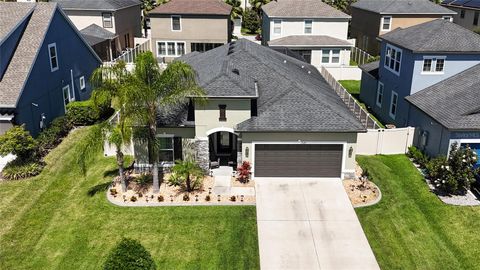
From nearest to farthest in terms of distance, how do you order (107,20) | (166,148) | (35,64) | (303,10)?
1. (166,148)
2. (35,64)
3. (303,10)
4. (107,20)

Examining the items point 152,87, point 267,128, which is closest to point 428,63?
point 267,128

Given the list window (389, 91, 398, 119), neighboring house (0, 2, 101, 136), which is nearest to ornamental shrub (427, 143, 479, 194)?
window (389, 91, 398, 119)

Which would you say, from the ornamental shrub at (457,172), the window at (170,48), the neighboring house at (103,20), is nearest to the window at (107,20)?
the neighboring house at (103,20)

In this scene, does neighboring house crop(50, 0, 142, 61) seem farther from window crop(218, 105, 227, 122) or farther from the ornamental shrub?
the ornamental shrub

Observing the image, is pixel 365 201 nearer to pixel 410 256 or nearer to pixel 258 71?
pixel 410 256

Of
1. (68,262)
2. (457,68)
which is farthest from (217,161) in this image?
(457,68)

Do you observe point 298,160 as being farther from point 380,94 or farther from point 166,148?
point 380,94

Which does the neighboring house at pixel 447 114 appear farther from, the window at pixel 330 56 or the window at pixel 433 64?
the window at pixel 330 56
